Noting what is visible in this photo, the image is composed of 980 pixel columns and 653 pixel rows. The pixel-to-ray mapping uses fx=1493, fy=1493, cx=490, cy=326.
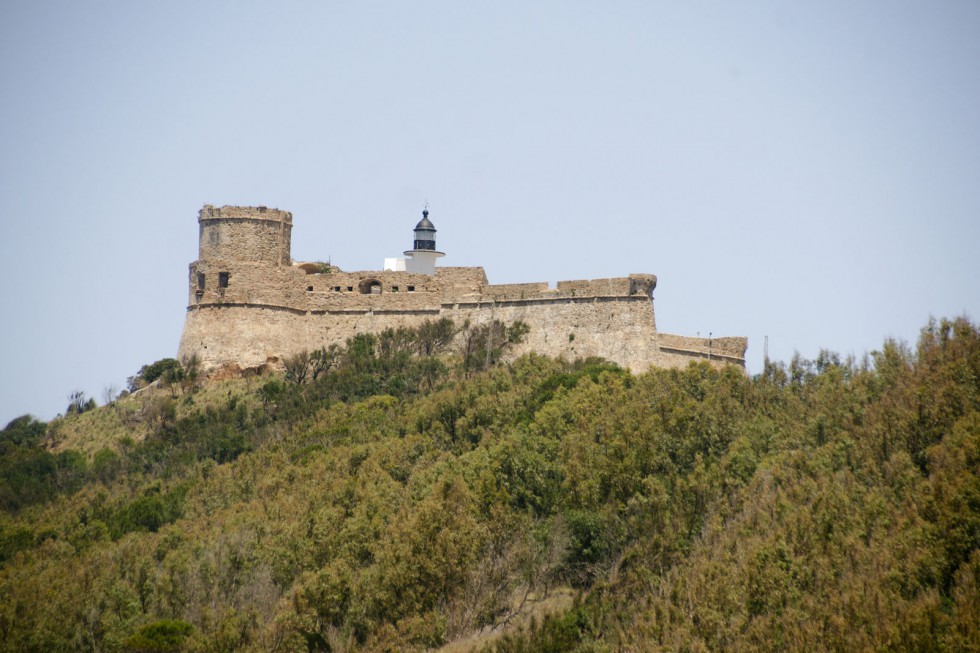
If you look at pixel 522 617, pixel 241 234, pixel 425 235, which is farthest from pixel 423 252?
pixel 522 617

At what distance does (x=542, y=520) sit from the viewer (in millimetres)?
30891

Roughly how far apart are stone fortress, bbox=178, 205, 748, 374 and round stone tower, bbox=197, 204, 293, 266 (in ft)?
0.09

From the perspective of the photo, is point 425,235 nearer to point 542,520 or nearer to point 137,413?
point 137,413

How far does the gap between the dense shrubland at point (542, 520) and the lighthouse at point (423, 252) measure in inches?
251

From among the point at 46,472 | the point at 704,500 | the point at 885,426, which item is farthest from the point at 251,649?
the point at 46,472

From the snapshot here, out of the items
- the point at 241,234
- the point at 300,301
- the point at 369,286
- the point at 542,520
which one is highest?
the point at 241,234

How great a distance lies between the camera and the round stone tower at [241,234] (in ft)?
137

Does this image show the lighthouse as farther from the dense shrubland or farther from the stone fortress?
the dense shrubland

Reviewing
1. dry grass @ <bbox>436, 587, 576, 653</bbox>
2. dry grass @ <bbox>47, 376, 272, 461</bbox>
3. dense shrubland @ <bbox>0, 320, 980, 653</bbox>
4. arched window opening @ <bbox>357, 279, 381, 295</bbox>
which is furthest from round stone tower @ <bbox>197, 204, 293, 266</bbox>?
dry grass @ <bbox>436, 587, 576, 653</bbox>

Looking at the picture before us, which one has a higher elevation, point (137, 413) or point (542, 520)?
point (137, 413)

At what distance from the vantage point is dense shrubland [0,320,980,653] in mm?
23844

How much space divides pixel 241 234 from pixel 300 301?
2518 millimetres

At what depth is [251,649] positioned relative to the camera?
89.7 feet

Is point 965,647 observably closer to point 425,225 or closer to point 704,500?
point 704,500
